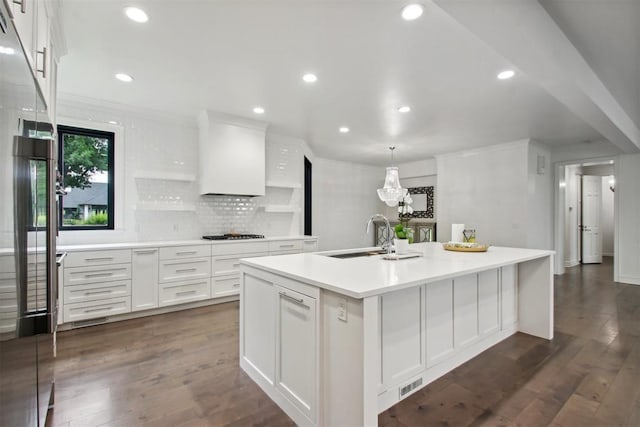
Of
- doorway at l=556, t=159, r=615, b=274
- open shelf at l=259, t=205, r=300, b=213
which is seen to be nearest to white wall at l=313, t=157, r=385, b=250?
open shelf at l=259, t=205, r=300, b=213

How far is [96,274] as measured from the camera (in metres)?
3.21

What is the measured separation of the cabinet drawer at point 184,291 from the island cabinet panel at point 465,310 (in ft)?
9.72

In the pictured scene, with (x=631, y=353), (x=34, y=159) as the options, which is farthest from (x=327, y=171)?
(x=34, y=159)

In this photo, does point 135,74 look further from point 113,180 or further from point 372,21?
point 372,21

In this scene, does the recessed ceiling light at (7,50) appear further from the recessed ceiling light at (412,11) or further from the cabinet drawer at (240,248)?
the cabinet drawer at (240,248)

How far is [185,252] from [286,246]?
57.1 inches

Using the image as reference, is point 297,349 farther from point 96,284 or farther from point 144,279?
point 96,284

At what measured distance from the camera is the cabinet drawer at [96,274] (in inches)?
121

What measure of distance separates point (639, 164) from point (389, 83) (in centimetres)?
521

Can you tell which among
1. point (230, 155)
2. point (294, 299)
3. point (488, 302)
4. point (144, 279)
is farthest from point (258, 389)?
point (230, 155)

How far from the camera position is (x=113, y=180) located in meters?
3.79

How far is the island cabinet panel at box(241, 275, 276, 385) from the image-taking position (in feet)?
6.40

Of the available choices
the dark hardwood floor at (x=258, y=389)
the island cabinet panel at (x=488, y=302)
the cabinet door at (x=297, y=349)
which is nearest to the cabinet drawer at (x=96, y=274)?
the dark hardwood floor at (x=258, y=389)

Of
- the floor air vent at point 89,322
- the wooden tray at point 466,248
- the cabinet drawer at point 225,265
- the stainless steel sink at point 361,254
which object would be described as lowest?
the floor air vent at point 89,322
